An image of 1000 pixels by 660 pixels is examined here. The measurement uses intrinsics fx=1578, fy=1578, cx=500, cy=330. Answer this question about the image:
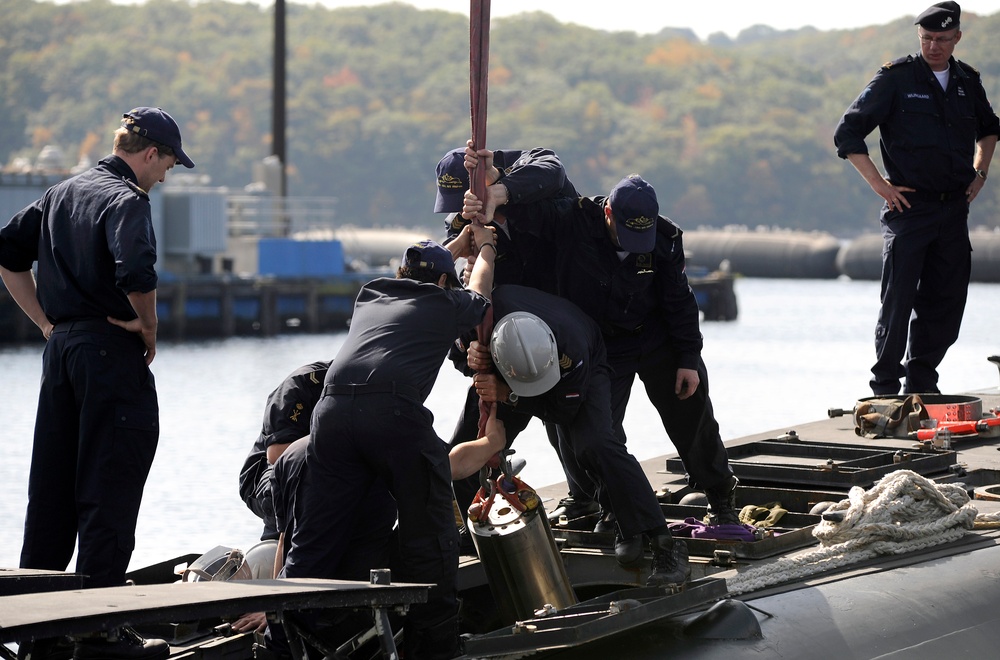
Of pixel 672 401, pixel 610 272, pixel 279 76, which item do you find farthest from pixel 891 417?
pixel 279 76

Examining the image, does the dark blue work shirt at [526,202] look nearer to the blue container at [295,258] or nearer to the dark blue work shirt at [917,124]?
the dark blue work shirt at [917,124]

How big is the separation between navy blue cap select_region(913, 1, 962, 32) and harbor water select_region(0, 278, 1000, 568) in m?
6.29

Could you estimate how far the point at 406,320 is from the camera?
17.8 feet

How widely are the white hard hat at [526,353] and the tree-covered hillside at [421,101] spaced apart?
79.3 m

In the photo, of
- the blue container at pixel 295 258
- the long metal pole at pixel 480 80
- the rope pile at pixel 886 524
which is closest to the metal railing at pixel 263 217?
the blue container at pixel 295 258

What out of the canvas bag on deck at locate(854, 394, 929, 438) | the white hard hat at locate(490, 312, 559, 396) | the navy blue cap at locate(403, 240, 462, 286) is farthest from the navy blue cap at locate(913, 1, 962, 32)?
A: the navy blue cap at locate(403, 240, 462, 286)

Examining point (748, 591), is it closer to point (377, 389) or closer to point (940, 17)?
point (377, 389)

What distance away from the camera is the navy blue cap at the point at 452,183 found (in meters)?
6.38

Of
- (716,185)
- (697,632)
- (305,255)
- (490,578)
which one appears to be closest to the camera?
(697,632)

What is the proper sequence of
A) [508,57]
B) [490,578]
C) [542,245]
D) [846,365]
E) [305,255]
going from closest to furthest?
[490,578] < [542,245] < [846,365] < [305,255] < [508,57]

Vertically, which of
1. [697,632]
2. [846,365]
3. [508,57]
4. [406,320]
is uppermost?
[508,57]

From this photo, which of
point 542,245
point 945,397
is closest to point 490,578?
point 542,245

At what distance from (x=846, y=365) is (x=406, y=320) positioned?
29787mm

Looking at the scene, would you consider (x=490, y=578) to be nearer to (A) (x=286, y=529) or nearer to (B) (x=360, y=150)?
(A) (x=286, y=529)
